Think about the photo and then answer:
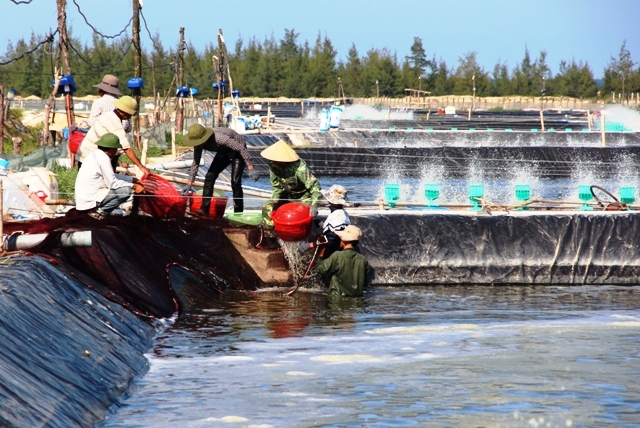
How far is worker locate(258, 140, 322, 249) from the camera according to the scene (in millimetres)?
11547

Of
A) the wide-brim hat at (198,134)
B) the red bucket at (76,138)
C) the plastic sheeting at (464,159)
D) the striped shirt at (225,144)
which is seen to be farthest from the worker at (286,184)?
the plastic sheeting at (464,159)

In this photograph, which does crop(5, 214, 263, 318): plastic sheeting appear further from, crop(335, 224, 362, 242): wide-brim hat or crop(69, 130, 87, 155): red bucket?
crop(69, 130, 87, 155): red bucket

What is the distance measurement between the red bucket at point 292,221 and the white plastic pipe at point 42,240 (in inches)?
142

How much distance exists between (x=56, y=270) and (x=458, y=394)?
3.48 m

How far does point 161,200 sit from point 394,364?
4080 mm

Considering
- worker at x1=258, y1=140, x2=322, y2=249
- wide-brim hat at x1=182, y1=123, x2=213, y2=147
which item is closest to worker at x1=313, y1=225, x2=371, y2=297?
worker at x1=258, y1=140, x2=322, y2=249

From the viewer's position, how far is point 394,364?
26.2ft

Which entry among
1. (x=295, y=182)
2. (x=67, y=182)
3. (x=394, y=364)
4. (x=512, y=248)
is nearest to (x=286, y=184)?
(x=295, y=182)

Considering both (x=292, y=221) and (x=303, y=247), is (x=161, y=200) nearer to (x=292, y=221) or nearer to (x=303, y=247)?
(x=292, y=221)

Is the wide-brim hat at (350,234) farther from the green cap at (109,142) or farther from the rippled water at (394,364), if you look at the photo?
the green cap at (109,142)

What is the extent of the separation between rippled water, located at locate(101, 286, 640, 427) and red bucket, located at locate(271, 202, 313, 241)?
77 centimetres

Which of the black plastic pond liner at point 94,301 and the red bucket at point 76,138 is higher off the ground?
the red bucket at point 76,138

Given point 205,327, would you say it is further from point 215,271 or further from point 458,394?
point 458,394

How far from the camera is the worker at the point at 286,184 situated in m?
11.5
